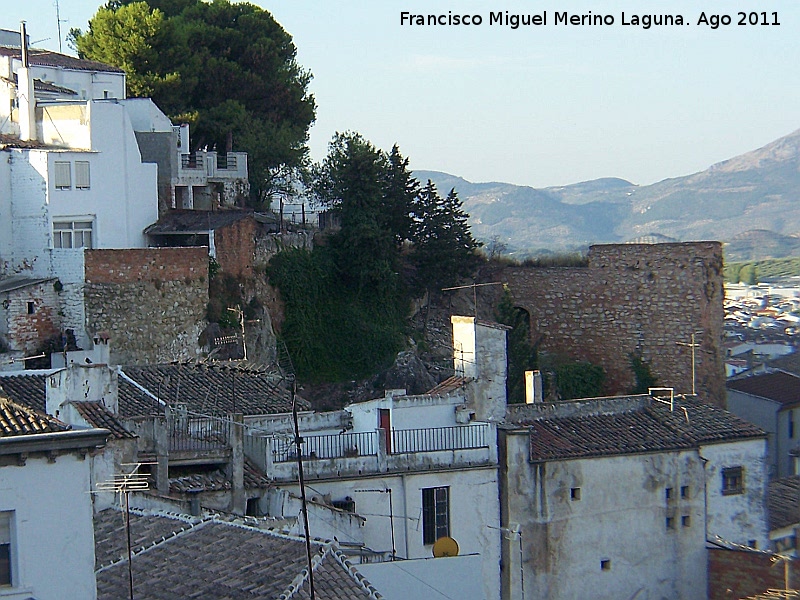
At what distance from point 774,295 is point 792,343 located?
2435mm

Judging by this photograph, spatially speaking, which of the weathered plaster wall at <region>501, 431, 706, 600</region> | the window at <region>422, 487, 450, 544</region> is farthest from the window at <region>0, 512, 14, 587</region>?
the weathered plaster wall at <region>501, 431, 706, 600</region>

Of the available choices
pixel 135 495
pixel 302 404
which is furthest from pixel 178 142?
pixel 135 495

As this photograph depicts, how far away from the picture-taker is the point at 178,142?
32.6 meters

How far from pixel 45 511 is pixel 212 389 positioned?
995 cm

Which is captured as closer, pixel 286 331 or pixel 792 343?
pixel 286 331

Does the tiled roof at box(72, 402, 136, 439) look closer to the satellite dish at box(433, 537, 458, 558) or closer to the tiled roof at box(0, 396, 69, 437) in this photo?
the satellite dish at box(433, 537, 458, 558)

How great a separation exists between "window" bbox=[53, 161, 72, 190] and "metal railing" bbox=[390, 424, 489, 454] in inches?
413

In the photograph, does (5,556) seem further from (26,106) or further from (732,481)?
(26,106)

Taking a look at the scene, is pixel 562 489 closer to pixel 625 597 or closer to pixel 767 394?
pixel 625 597

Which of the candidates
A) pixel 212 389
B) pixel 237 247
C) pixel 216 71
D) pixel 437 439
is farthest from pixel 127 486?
pixel 216 71

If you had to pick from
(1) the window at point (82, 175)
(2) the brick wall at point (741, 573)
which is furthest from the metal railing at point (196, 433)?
(1) the window at point (82, 175)

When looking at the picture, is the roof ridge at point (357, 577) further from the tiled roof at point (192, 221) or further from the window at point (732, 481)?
the tiled roof at point (192, 221)

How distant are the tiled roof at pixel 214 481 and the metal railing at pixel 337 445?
509 mm

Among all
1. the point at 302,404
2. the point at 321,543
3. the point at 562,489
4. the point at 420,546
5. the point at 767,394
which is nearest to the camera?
the point at 321,543
